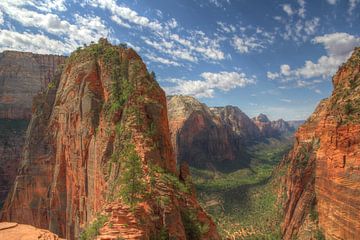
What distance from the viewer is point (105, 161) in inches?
1556

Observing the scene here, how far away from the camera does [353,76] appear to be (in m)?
64.4

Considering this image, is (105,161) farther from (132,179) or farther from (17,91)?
(17,91)

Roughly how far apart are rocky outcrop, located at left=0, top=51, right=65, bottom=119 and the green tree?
110m

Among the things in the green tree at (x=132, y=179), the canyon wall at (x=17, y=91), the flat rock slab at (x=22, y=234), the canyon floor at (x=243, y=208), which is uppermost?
the canyon wall at (x=17, y=91)

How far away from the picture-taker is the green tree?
2789 centimetres

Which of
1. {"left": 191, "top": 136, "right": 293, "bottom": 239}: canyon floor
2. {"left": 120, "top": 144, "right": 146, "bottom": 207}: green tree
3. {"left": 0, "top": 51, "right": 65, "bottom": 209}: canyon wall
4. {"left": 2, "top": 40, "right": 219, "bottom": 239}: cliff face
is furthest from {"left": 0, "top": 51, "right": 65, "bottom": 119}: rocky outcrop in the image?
{"left": 120, "top": 144, "right": 146, "bottom": 207}: green tree

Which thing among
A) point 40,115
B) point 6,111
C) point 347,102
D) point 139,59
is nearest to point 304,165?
point 347,102

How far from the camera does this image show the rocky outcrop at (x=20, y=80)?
128 m

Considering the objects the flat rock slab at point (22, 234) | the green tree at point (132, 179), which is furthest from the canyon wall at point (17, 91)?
the green tree at point (132, 179)

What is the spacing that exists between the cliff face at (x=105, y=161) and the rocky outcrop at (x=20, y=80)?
2919 inches

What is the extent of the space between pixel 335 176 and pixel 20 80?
12971 cm

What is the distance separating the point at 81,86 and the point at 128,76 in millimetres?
9774

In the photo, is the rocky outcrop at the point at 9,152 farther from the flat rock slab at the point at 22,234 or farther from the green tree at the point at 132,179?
→ the green tree at the point at 132,179

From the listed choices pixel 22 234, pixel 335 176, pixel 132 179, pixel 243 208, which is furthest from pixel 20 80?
pixel 335 176
